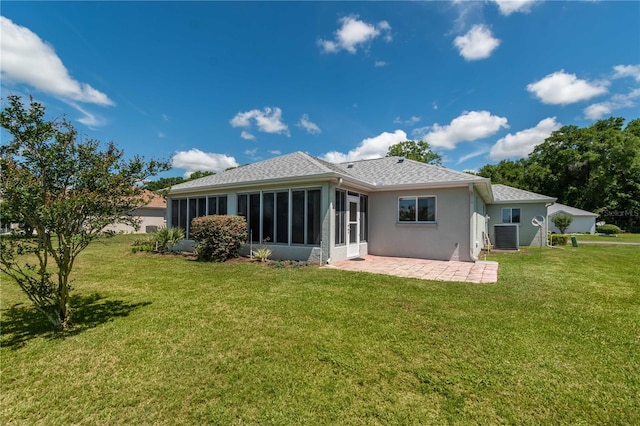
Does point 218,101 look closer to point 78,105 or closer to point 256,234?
point 78,105

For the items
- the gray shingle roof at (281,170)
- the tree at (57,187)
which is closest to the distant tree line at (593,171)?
the gray shingle roof at (281,170)

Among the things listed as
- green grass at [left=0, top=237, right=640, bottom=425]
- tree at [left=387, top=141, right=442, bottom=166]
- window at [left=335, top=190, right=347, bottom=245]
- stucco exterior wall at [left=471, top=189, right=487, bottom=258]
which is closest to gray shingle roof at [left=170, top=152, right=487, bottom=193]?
window at [left=335, top=190, right=347, bottom=245]

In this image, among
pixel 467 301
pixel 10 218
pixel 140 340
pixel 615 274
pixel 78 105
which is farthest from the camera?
pixel 78 105

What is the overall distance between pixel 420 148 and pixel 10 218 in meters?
39.8

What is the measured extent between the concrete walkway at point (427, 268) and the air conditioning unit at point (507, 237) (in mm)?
6024

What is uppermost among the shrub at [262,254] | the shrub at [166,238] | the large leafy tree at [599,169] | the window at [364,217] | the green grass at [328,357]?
the large leafy tree at [599,169]

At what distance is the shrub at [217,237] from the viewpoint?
33.2 ft

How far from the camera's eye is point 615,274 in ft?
26.3

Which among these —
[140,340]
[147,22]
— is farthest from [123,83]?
[140,340]

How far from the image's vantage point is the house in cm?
972

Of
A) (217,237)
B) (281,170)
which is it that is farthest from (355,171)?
(217,237)

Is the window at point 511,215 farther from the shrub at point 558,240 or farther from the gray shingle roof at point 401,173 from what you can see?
the gray shingle roof at point 401,173

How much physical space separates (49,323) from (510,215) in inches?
836

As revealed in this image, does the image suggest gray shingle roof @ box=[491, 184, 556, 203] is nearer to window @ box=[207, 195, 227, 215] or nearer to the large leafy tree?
window @ box=[207, 195, 227, 215]
